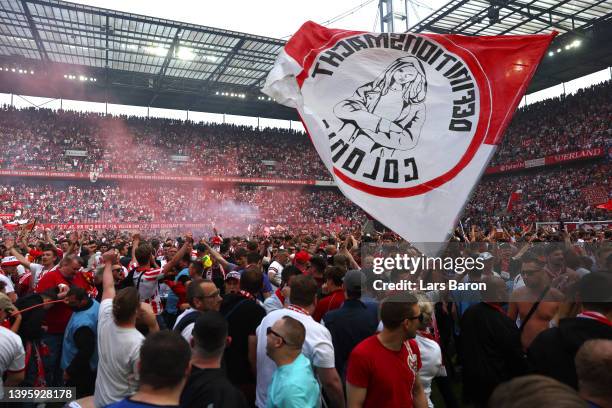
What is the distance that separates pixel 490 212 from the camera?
3366 cm

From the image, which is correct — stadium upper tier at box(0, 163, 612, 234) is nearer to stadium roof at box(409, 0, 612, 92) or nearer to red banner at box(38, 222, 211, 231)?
red banner at box(38, 222, 211, 231)

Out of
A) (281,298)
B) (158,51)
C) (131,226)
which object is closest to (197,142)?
(158,51)

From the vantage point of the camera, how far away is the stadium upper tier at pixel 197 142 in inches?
1208

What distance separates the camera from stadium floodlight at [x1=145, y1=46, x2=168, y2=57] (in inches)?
1035

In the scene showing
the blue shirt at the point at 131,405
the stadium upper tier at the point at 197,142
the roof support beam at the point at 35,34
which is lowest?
the blue shirt at the point at 131,405

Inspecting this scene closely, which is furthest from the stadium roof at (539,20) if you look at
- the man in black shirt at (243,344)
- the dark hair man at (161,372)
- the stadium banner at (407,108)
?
the dark hair man at (161,372)

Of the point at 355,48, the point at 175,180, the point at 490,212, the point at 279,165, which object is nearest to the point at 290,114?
the point at 279,165

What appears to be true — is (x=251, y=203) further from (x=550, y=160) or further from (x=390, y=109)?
(x=390, y=109)

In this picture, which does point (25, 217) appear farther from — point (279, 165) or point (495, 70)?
point (495, 70)

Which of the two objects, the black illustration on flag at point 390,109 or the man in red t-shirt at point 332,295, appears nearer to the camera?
the black illustration on flag at point 390,109

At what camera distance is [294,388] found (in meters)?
2.33

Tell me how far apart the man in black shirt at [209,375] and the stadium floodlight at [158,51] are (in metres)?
27.3

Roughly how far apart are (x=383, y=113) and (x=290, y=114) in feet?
124

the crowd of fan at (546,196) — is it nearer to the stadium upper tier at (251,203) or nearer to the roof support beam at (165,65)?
the stadium upper tier at (251,203)
